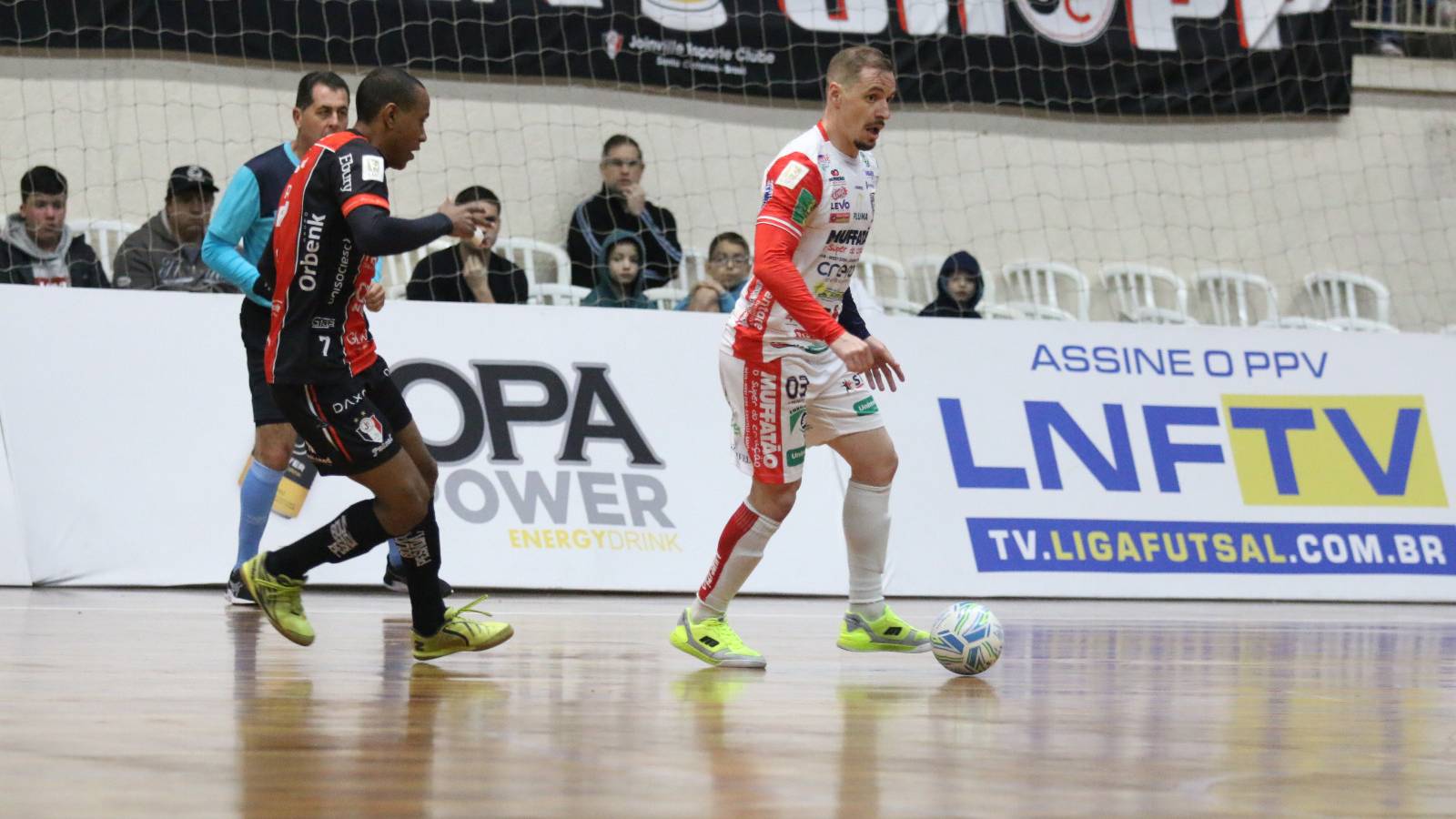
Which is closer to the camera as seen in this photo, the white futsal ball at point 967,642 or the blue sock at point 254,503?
the white futsal ball at point 967,642

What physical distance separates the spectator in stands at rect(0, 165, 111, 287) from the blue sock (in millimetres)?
2668

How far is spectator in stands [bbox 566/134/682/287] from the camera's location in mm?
11555

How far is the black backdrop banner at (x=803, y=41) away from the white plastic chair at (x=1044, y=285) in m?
1.19

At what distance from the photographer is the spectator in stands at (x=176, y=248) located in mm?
9297

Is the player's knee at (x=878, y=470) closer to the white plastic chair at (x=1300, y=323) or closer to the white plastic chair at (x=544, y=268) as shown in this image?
the white plastic chair at (x=544, y=268)

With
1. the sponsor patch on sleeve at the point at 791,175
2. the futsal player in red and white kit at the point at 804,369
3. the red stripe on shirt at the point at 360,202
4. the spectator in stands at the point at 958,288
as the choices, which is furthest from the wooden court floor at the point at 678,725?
the spectator in stands at the point at 958,288

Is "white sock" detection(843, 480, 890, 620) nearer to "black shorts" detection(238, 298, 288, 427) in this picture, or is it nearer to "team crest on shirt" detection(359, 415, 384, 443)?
"team crest on shirt" detection(359, 415, 384, 443)

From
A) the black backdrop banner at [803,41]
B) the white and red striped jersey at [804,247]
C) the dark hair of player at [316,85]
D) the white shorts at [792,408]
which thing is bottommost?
the white shorts at [792,408]

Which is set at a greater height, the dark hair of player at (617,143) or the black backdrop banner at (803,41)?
the black backdrop banner at (803,41)

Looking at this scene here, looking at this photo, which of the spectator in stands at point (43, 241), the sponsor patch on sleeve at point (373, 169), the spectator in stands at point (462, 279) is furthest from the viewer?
the spectator in stands at point (462, 279)

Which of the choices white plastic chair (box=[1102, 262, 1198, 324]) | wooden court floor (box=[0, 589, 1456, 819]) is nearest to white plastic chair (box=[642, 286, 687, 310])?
white plastic chair (box=[1102, 262, 1198, 324])

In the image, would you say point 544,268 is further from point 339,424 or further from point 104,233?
point 339,424

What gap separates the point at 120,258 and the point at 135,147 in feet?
7.79

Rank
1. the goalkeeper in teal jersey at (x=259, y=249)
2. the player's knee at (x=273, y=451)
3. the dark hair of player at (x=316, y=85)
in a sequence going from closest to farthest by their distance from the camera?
the goalkeeper in teal jersey at (x=259, y=249), the dark hair of player at (x=316, y=85), the player's knee at (x=273, y=451)
